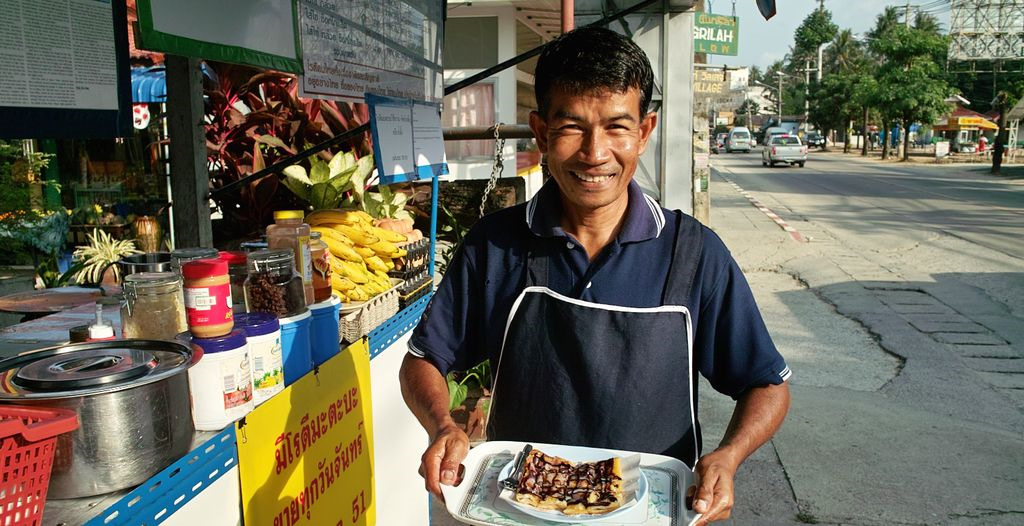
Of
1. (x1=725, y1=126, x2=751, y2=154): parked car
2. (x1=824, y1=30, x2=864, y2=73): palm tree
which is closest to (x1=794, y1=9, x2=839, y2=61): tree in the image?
(x1=824, y1=30, x2=864, y2=73): palm tree

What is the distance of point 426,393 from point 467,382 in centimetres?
361

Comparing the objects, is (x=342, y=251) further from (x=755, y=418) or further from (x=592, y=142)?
(x=755, y=418)

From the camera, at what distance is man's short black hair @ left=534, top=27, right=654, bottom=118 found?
1888mm

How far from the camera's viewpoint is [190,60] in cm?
287

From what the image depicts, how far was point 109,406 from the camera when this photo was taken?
1519 millimetres

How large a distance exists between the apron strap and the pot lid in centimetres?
117

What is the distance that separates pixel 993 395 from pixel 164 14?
6.66m

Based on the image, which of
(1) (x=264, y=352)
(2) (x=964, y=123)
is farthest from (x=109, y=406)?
(2) (x=964, y=123)

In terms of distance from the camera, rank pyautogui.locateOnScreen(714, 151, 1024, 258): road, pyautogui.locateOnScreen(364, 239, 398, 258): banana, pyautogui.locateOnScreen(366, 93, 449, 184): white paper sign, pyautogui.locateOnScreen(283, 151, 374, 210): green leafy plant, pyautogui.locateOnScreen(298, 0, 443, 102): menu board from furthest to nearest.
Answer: pyautogui.locateOnScreen(714, 151, 1024, 258): road → pyautogui.locateOnScreen(283, 151, 374, 210): green leafy plant → pyautogui.locateOnScreen(364, 239, 398, 258): banana → pyautogui.locateOnScreen(366, 93, 449, 184): white paper sign → pyautogui.locateOnScreen(298, 0, 443, 102): menu board

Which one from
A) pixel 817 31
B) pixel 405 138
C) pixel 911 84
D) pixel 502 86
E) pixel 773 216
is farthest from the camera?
pixel 817 31

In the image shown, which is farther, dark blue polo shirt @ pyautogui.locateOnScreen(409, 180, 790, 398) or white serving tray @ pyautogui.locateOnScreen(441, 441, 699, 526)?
dark blue polo shirt @ pyautogui.locateOnScreen(409, 180, 790, 398)

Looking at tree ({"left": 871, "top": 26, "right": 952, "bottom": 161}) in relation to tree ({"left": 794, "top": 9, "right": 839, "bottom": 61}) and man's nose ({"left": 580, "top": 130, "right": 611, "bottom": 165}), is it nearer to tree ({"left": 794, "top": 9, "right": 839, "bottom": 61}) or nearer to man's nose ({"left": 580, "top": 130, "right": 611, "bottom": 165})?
man's nose ({"left": 580, "top": 130, "right": 611, "bottom": 165})

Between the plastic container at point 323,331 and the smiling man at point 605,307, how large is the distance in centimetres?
61

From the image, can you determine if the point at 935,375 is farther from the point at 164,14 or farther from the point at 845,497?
the point at 164,14
